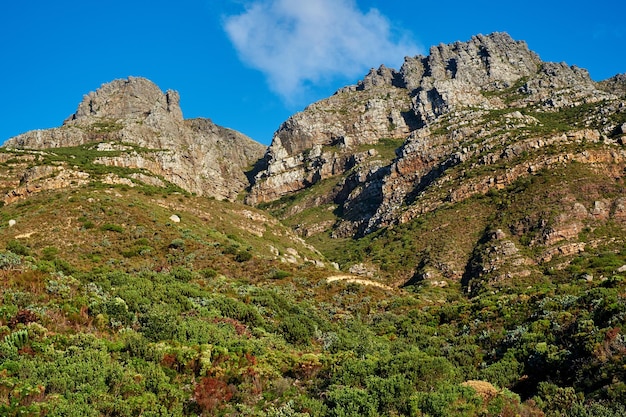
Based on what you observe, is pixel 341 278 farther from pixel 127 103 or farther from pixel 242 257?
pixel 127 103

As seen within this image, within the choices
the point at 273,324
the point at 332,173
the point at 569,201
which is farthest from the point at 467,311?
the point at 332,173

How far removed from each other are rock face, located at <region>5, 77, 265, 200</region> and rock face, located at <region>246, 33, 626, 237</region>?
1958cm

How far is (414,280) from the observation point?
64.8 m

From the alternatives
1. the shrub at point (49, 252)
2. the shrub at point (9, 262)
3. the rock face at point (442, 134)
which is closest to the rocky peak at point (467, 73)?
the rock face at point (442, 134)

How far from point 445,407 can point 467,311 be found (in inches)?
771

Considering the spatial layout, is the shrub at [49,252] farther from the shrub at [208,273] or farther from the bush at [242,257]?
the bush at [242,257]

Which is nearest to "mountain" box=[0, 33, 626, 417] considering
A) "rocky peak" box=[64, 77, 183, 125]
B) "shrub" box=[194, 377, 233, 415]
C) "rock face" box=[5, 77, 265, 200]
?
"shrub" box=[194, 377, 233, 415]

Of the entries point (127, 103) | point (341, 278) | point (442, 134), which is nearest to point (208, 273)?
point (341, 278)

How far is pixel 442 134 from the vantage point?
113438 millimetres

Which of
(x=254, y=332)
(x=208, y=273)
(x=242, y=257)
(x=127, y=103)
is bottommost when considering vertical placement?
(x=254, y=332)

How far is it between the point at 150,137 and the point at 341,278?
116 metres

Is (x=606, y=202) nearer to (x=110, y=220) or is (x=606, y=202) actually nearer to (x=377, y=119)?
(x=110, y=220)

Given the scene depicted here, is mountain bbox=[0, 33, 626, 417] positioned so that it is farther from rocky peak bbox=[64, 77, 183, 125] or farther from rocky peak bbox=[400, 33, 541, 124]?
rocky peak bbox=[400, 33, 541, 124]

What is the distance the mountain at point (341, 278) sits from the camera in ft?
40.8
